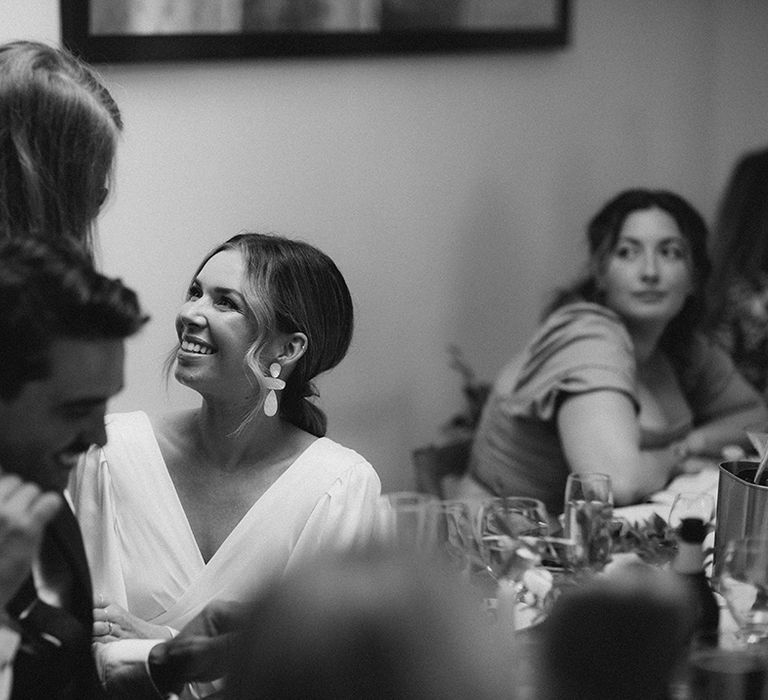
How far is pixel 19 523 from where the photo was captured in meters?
1.17

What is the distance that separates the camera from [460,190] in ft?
11.9

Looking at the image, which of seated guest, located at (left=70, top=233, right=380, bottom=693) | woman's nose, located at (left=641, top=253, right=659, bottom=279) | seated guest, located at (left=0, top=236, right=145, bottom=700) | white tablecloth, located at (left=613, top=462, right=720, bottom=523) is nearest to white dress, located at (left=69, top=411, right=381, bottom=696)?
seated guest, located at (left=70, top=233, right=380, bottom=693)

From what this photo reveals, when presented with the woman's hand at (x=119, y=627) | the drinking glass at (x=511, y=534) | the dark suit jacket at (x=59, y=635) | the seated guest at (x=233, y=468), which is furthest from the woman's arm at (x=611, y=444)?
the dark suit jacket at (x=59, y=635)

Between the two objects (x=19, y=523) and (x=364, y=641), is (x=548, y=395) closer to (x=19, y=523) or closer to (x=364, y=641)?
(x=19, y=523)

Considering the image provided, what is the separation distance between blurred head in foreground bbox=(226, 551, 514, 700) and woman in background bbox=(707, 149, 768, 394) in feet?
9.95

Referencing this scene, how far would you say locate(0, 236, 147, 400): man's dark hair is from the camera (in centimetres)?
125

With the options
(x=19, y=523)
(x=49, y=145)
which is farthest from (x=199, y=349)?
(x=19, y=523)

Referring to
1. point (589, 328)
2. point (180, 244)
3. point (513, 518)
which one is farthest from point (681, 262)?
point (513, 518)

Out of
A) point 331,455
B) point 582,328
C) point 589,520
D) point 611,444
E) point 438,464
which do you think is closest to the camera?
point 589,520

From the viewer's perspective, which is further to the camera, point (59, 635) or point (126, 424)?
Answer: point (126, 424)

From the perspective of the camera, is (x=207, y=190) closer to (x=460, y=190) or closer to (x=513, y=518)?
(x=460, y=190)

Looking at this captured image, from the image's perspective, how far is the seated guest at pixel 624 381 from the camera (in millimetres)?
2828

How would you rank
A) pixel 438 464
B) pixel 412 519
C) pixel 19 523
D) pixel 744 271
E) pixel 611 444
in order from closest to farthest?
pixel 19 523
pixel 412 519
pixel 611 444
pixel 438 464
pixel 744 271

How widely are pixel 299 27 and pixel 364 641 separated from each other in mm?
2438
